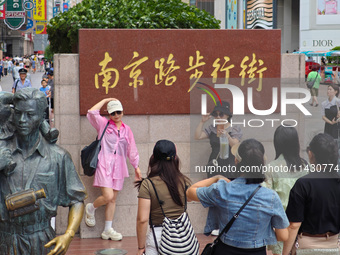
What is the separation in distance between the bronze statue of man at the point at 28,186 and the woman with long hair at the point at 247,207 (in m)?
1.05

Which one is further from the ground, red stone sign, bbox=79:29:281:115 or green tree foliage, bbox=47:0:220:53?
green tree foliage, bbox=47:0:220:53

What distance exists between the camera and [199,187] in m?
4.39

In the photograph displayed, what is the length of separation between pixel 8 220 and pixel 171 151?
1703mm

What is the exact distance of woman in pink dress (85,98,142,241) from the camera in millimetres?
7297

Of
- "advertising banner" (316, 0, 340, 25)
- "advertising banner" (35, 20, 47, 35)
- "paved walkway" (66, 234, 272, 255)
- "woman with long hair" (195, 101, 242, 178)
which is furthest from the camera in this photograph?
"advertising banner" (316, 0, 340, 25)

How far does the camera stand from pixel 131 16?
10469 millimetres

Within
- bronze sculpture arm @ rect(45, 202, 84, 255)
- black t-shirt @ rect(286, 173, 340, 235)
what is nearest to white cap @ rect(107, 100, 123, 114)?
black t-shirt @ rect(286, 173, 340, 235)

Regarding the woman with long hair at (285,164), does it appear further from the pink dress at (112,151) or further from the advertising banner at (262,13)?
the advertising banner at (262,13)

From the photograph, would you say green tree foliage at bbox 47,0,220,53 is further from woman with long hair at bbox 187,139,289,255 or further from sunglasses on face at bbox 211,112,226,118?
woman with long hair at bbox 187,139,289,255

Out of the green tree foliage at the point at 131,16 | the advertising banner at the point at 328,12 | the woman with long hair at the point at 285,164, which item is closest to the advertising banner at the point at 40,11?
the advertising banner at the point at 328,12

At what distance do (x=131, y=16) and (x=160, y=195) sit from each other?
6079 millimetres

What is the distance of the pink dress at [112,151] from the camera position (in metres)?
7.32

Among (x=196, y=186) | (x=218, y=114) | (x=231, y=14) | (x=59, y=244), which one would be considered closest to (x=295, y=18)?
(x=231, y=14)

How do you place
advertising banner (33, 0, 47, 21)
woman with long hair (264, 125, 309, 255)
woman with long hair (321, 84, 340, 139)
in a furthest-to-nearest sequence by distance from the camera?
advertising banner (33, 0, 47, 21)
woman with long hair (321, 84, 340, 139)
woman with long hair (264, 125, 309, 255)
